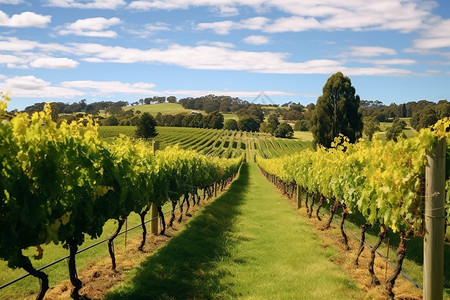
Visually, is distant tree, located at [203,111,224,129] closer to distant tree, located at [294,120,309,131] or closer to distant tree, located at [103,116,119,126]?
distant tree, located at [294,120,309,131]

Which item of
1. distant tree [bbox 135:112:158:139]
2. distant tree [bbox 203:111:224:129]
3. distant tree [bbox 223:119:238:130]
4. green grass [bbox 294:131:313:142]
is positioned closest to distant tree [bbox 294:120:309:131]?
green grass [bbox 294:131:313:142]

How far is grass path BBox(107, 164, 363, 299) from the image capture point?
720cm

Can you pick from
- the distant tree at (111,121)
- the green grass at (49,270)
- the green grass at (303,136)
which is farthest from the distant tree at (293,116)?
the green grass at (49,270)

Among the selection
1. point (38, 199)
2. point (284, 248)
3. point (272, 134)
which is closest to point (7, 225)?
point (38, 199)

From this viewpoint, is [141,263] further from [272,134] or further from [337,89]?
[272,134]

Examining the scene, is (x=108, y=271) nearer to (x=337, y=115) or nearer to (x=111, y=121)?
(x=337, y=115)

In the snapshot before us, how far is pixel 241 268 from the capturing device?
9047 millimetres

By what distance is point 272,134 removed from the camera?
11969 centimetres

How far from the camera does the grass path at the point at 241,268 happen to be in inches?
283

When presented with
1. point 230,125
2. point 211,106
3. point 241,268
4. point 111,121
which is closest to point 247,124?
point 230,125

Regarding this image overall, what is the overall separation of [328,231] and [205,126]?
11530cm

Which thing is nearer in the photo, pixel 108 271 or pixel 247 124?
pixel 108 271

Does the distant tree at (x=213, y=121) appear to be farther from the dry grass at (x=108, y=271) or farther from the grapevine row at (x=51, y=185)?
the grapevine row at (x=51, y=185)

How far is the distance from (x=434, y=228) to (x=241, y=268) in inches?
210
